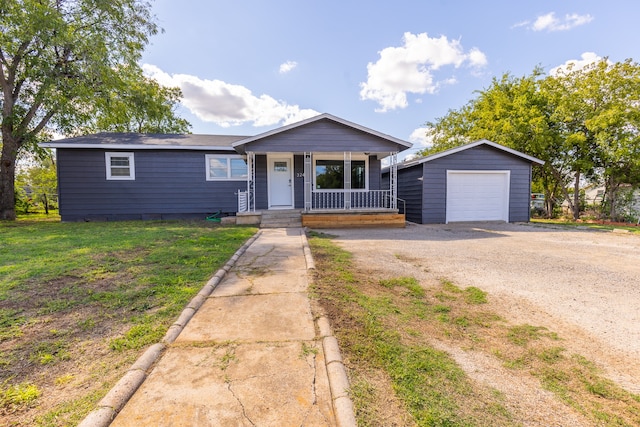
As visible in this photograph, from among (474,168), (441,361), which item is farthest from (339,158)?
(441,361)

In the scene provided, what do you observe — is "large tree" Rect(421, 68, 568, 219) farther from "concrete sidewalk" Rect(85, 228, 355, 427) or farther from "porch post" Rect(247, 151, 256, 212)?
"concrete sidewalk" Rect(85, 228, 355, 427)

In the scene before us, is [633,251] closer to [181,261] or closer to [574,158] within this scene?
[181,261]

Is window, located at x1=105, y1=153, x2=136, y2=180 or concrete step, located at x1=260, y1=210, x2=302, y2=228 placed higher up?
window, located at x1=105, y1=153, x2=136, y2=180

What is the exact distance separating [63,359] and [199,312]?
0.97 m

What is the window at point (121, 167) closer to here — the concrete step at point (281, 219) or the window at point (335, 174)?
the concrete step at point (281, 219)

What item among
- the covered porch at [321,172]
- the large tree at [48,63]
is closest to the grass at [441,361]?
the covered porch at [321,172]

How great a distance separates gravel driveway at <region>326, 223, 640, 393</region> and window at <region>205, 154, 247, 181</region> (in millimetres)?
5905

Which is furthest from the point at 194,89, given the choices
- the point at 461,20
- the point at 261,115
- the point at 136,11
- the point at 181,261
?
the point at 181,261

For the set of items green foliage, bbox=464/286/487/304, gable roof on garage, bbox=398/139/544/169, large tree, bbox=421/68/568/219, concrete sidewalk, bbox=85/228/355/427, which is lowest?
green foliage, bbox=464/286/487/304

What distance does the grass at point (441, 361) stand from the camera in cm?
151

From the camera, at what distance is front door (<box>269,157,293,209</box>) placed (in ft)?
37.2

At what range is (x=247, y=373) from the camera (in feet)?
5.83

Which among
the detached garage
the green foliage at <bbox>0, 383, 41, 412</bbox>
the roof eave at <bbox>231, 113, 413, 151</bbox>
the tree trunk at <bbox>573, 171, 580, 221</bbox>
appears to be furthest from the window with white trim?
the tree trunk at <bbox>573, 171, 580, 221</bbox>

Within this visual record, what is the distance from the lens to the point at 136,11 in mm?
12773
